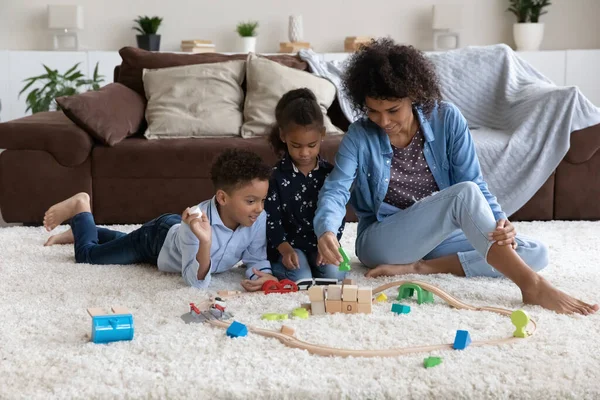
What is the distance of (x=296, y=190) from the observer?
2469 mm

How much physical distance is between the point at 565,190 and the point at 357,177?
1.52 meters

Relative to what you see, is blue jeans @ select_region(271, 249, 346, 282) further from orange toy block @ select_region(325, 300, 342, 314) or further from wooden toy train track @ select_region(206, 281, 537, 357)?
wooden toy train track @ select_region(206, 281, 537, 357)

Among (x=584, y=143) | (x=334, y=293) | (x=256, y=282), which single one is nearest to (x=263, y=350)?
(x=334, y=293)

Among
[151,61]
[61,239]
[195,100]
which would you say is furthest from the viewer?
[151,61]

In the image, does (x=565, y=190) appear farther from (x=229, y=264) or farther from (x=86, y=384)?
(x=86, y=384)

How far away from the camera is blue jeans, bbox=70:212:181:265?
2.60m

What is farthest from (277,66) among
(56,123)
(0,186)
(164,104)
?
(0,186)

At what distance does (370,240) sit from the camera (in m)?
2.53

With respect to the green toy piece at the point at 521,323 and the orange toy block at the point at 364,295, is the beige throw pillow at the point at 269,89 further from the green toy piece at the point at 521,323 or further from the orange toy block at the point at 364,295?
the green toy piece at the point at 521,323

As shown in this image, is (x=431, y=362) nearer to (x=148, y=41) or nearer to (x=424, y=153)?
(x=424, y=153)

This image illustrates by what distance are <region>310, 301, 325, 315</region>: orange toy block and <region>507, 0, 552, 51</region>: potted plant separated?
4.24 meters

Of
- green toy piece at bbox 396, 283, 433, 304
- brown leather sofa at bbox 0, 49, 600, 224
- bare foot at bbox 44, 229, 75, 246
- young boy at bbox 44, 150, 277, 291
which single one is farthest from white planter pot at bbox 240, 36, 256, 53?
green toy piece at bbox 396, 283, 433, 304

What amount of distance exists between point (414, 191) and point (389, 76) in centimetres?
43

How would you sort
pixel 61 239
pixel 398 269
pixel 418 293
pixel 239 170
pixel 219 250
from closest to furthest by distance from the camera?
pixel 418 293 < pixel 239 170 < pixel 219 250 < pixel 398 269 < pixel 61 239
